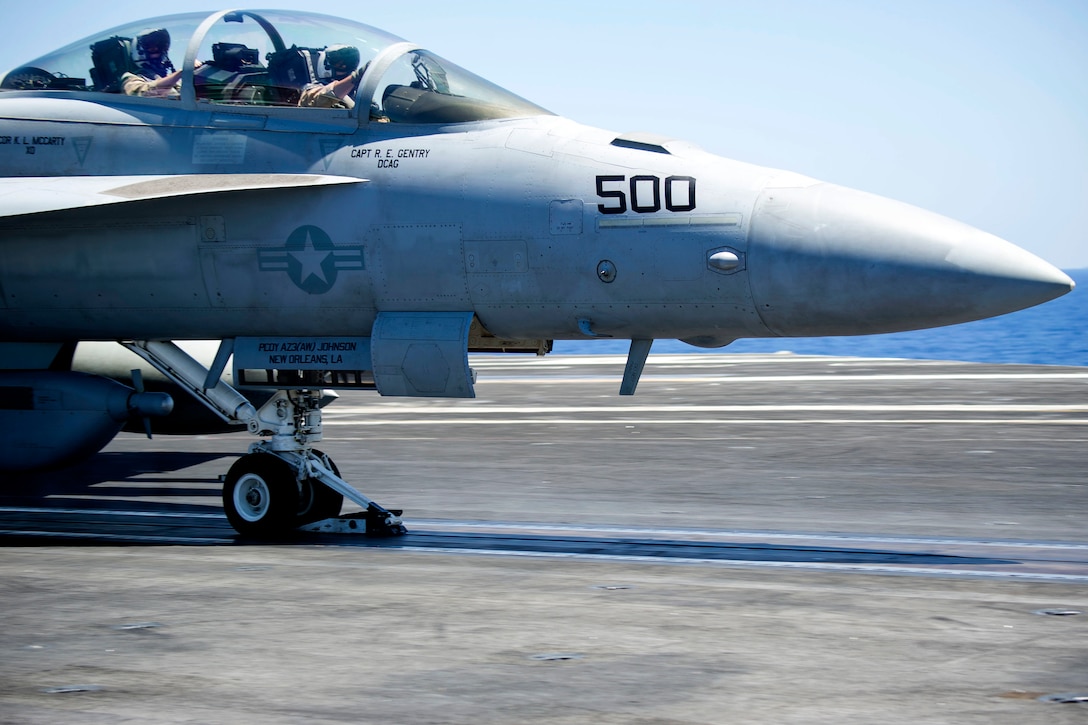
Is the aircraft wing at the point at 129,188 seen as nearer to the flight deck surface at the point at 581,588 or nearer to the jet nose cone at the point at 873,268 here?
the flight deck surface at the point at 581,588

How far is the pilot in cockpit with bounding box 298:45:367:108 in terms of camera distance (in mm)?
10367

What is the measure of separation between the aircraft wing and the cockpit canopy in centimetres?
72

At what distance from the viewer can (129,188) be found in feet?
33.0

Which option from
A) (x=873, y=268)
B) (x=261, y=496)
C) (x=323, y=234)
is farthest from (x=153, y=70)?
(x=873, y=268)

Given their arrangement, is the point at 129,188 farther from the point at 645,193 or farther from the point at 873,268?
the point at 873,268

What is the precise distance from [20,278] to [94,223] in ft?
2.84

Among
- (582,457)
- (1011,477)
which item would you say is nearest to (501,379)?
(582,457)

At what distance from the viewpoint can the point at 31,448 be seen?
11141 mm

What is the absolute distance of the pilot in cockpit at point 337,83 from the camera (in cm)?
1037

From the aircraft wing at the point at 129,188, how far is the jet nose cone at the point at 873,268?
11.0 feet

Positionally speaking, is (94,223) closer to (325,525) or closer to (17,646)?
(325,525)

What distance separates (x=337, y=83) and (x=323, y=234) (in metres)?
1.29

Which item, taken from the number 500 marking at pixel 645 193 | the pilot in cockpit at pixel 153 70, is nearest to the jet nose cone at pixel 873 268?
the number 500 marking at pixel 645 193

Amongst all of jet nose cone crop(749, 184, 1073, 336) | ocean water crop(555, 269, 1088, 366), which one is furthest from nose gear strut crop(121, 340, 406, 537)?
ocean water crop(555, 269, 1088, 366)
